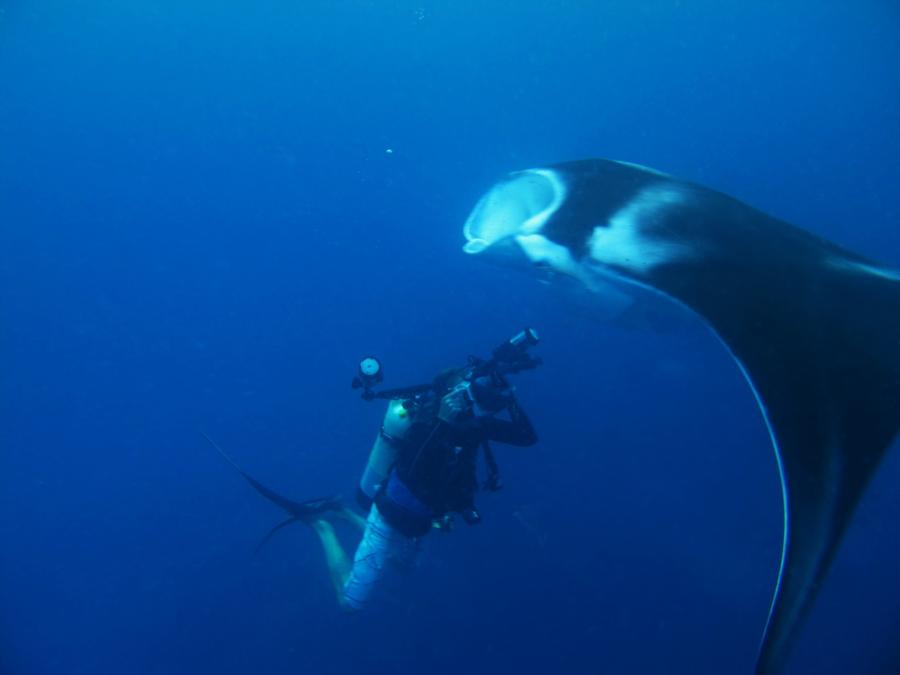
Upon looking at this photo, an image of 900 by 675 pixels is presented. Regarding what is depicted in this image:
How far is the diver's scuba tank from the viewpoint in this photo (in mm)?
3996

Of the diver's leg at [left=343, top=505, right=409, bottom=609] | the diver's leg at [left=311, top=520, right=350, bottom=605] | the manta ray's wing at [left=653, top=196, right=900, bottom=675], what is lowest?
the diver's leg at [left=311, top=520, right=350, bottom=605]

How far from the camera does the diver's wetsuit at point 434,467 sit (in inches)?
133

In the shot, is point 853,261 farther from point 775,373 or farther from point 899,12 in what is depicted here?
point 899,12

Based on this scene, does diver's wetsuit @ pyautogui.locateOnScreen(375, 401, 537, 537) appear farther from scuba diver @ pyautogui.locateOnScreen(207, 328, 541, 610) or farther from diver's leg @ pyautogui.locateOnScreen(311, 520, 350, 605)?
diver's leg @ pyautogui.locateOnScreen(311, 520, 350, 605)

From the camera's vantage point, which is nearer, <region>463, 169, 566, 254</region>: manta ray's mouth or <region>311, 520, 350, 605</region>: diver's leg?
<region>463, 169, 566, 254</region>: manta ray's mouth

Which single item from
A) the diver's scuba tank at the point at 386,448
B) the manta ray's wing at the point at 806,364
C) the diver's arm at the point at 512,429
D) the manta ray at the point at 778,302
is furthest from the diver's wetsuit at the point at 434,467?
the manta ray's wing at the point at 806,364

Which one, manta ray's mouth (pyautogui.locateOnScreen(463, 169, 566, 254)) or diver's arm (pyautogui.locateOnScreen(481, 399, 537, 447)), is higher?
manta ray's mouth (pyautogui.locateOnScreen(463, 169, 566, 254))

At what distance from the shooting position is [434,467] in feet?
11.6

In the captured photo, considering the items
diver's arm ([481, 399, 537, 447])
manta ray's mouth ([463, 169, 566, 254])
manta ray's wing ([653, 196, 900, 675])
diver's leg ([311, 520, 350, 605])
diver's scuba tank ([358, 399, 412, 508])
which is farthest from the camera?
diver's leg ([311, 520, 350, 605])

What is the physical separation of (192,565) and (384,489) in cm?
807

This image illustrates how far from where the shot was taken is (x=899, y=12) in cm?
1402

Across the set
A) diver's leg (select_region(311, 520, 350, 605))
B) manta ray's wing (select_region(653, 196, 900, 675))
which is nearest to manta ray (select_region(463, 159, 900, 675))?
manta ray's wing (select_region(653, 196, 900, 675))

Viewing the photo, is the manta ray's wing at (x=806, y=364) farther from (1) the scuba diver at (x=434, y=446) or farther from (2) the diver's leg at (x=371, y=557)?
(2) the diver's leg at (x=371, y=557)

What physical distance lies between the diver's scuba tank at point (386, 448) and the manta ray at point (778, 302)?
1663 millimetres
